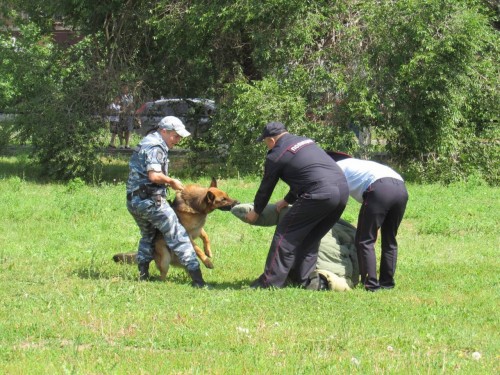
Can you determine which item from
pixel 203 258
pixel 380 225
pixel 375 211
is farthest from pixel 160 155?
pixel 380 225

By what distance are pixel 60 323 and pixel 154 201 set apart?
1.99 meters

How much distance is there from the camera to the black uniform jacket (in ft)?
26.4

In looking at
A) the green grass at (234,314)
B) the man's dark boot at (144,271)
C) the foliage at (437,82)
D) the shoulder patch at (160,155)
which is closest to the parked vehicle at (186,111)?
the foliage at (437,82)

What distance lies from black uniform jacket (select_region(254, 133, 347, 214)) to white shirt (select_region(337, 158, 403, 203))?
33 cm

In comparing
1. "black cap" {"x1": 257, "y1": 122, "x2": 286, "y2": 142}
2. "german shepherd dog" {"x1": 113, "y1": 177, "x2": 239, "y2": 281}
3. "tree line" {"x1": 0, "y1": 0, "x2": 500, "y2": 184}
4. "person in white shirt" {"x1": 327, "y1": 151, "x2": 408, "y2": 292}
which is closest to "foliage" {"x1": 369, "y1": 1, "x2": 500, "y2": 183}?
"tree line" {"x1": 0, "y1": 0, "x2": 500, "y2": 184}

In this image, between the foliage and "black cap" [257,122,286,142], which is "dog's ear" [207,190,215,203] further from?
the foliage

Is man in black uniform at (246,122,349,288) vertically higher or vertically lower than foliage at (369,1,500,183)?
lower

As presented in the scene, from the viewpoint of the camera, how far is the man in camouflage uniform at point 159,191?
27.2ft

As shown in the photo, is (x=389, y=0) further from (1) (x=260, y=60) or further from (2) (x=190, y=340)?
(2) (x=190, y=340)

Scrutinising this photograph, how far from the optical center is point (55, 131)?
1831 centimetres

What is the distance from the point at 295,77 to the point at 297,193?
9794mm

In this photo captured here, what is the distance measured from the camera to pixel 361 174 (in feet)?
27.8

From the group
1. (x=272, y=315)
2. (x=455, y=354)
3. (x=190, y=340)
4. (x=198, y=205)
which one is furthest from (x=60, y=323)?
(x=455, y=354)

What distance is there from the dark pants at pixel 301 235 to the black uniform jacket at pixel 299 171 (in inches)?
3.6
